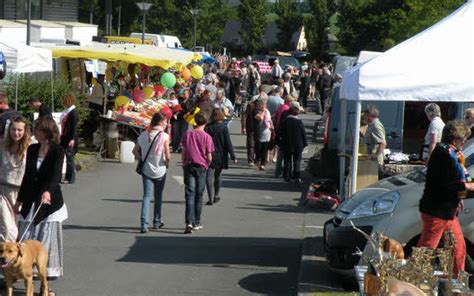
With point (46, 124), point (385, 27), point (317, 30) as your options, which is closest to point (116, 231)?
point (46, 124)

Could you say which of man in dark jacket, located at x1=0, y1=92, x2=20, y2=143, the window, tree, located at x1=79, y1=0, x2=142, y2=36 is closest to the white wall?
the window

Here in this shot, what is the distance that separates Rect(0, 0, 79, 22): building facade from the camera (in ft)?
150

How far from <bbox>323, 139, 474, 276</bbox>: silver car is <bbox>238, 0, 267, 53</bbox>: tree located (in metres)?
78.0

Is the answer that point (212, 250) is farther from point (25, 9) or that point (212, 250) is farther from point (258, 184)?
point (25, 9)

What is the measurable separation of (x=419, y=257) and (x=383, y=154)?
353 inches

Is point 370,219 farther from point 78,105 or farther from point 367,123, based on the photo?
point 78,105

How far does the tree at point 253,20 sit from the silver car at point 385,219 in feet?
256

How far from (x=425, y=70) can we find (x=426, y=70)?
0.04ft

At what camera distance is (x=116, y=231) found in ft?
43.0

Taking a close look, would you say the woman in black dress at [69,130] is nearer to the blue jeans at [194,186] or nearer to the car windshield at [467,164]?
the blue jeans at [194,186]

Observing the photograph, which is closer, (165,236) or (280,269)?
(280,269)

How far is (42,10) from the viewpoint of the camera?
5006 centimetres

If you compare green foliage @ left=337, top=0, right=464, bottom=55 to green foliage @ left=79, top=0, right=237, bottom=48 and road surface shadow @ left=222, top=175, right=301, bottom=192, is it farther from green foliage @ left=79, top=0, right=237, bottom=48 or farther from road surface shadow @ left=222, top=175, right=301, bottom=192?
road surface shadow @ left=222, top=175, right=301, bottom=192

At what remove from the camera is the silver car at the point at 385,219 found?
9.17m
